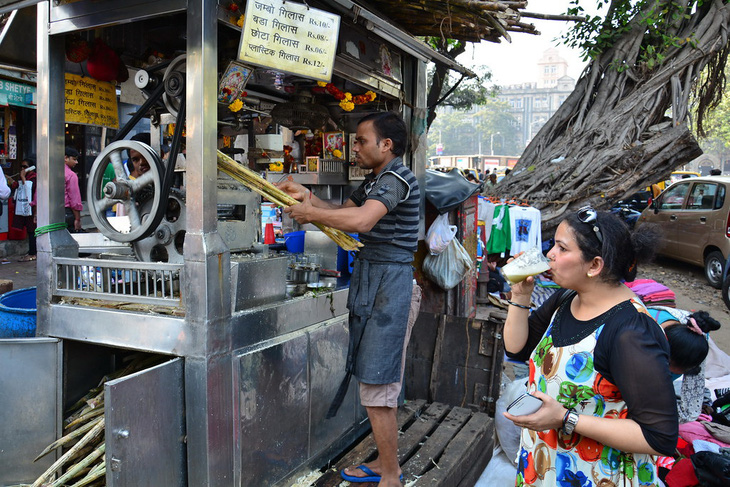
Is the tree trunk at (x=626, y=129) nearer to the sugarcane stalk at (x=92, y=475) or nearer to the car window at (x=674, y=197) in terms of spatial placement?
the car window at (x=674, y=197)

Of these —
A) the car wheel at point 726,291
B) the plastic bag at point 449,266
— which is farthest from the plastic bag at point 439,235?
the car wheel at point 726,291

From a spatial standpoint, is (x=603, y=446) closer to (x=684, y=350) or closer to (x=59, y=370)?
(x=684, y=350)

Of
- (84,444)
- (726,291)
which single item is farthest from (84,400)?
(726,291)

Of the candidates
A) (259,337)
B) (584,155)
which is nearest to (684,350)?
(259,337)

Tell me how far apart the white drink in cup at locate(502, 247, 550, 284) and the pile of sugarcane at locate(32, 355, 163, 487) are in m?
1.89

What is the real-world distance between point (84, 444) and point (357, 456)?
1477mm

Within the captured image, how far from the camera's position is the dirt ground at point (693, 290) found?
7.31 meters

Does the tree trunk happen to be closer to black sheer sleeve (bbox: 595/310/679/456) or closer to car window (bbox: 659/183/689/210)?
car window (bbox: 659/183/689/210)

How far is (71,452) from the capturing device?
2.55 m

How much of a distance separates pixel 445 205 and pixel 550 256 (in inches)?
123

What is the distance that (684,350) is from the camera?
2912 millimetres

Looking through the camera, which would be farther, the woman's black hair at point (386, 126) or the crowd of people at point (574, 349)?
the woman's black hair at point (386, 126)

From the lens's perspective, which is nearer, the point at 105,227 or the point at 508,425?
the point at 105,227

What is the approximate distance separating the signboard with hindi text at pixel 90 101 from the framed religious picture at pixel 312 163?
174cm
